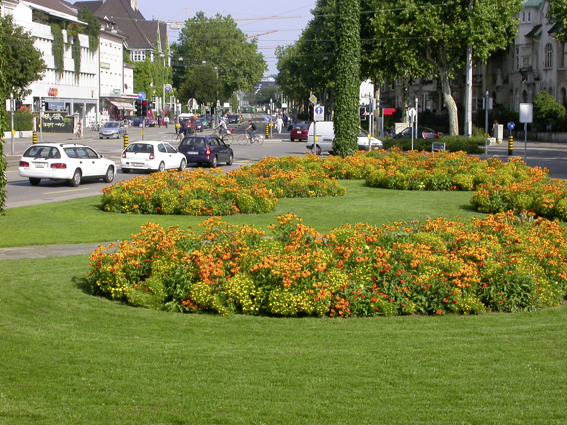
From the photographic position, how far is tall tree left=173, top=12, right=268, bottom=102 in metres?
146

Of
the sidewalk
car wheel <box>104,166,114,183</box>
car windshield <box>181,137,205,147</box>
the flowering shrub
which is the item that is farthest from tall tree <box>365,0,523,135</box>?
the flowering shrub

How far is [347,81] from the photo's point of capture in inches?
1291

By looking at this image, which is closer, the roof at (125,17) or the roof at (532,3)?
the roof at (532,3)

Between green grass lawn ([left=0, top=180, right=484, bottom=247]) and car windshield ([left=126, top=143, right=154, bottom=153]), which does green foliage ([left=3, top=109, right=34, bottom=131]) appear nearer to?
car windshield ([left=126, top=143, right=154, bottom=153])

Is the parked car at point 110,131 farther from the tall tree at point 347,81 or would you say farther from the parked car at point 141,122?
the tall tree at point 347,81

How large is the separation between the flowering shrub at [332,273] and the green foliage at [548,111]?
185 ft

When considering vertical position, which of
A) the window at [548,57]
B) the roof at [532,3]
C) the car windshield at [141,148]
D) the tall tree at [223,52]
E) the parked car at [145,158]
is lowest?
the parked car at [145,158]

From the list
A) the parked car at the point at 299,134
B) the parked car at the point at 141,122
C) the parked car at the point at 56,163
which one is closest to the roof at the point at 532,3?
the parked car at the point at 299,134

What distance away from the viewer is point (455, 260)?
8320 mm

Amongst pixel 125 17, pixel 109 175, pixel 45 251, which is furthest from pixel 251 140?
pixel 125 17

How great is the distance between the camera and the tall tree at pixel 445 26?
Result: 51.1 meters

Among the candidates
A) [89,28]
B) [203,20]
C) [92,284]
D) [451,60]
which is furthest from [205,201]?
[203,20]

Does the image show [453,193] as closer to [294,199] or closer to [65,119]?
[294,199]

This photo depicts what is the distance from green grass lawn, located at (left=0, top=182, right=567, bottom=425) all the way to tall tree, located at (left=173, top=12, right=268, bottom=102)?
13752 cm
